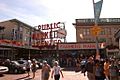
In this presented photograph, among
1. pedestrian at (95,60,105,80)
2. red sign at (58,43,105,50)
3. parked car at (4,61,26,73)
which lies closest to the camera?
pedestrian at (95,60,105,80)

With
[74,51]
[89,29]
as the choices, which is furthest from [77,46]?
[89,29]

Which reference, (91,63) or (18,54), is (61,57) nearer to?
(18,54)

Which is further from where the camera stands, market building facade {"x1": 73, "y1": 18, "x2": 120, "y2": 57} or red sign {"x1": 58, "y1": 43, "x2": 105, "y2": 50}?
market building facade {"x1": 73, "y1": 18, "x2": 120, "y2": 57}

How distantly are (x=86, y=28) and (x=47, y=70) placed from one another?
66.2 meters

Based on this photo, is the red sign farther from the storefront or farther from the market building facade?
the market building facade

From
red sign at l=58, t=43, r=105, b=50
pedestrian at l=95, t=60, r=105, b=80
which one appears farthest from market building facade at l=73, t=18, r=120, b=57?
pedestrian at l=95, t=60, r=105, b=80

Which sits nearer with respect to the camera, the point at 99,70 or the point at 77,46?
the point at 99,70

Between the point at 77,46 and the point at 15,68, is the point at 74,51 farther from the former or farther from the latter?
the point at 15,68

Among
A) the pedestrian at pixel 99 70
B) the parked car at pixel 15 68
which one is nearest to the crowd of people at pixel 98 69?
the pedestrian at pixel 99 70

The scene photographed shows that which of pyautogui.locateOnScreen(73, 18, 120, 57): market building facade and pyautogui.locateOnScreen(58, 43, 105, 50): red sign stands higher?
pyautogui.locateOnScreen(73, 18, 120, 57): market building facade

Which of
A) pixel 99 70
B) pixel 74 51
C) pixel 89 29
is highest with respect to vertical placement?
pixel 89 29

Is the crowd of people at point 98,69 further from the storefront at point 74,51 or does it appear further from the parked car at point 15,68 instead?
the storefront at point 74,51

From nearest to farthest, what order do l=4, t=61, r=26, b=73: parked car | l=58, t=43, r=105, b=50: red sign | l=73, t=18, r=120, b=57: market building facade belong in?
1. l=4, t=61, r=26, b=73: parked car
2. l=58, t=43, r=105, b=50: red sign
3. l=73, t=18, r=120, b=57: market building facade

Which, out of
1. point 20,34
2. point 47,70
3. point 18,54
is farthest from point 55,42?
point 47,70
